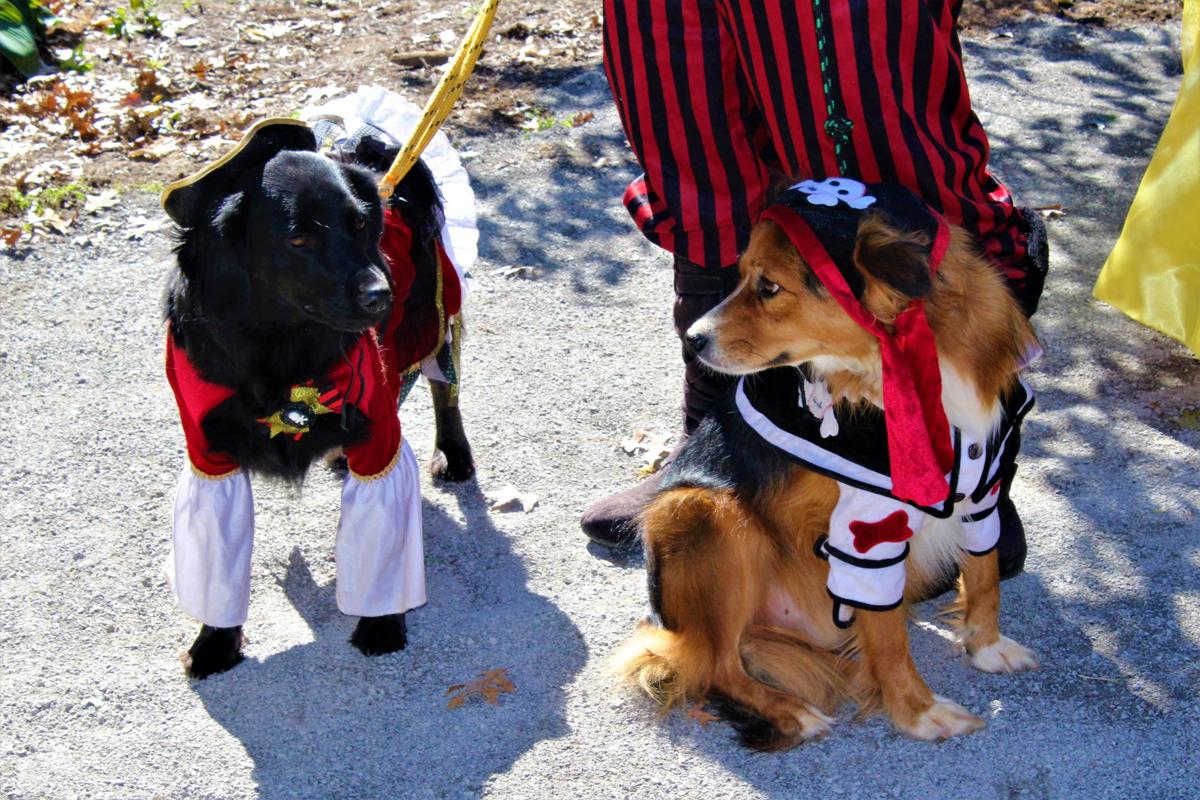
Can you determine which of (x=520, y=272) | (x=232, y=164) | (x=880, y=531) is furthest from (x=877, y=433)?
(x=520, y=272)

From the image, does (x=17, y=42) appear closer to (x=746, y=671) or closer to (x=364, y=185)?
(x=364, y=185)

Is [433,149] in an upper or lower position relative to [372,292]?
lower

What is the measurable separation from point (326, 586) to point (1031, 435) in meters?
2.53

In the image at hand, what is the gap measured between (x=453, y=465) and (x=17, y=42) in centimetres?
466

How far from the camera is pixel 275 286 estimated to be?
3.01 m

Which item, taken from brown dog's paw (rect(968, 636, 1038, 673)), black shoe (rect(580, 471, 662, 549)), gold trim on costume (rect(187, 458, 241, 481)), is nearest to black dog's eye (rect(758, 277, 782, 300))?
black shoe (rect(580, 471, 662, 549))

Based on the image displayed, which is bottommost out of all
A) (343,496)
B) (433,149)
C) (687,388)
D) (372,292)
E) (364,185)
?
(687,388)

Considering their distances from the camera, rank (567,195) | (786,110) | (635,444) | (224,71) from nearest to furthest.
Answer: (786,110) → (635,444) → (567,195) → (224,71)

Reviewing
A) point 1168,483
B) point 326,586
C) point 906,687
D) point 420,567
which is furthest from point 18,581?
point 1168,483

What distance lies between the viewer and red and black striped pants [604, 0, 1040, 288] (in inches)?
111

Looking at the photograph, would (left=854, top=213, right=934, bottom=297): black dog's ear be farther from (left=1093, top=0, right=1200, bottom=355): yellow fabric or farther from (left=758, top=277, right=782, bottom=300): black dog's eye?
(left=1093, top=0, right=1200, bottom=355): yellow fabric

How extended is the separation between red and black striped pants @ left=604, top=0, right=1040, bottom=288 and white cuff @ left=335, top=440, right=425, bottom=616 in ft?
3.44

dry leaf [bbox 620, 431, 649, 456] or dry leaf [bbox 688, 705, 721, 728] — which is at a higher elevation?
dry leaf [bbox 688, 705, 721, 728]

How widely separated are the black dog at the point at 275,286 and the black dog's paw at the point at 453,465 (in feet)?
3.01
